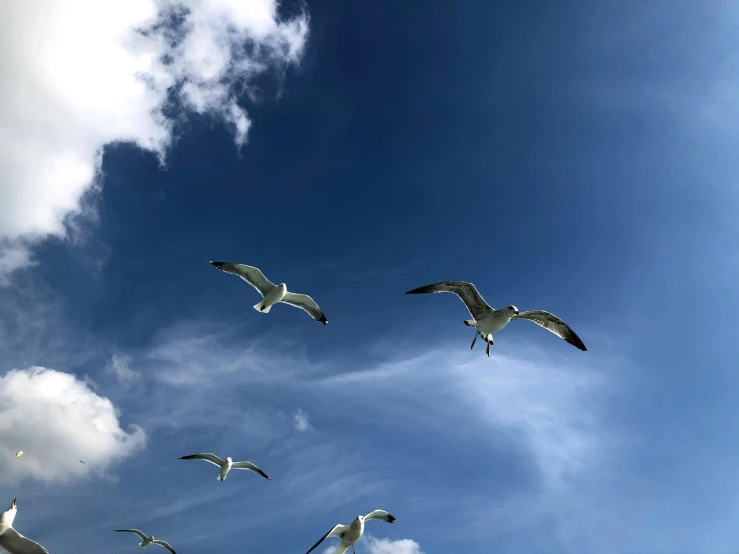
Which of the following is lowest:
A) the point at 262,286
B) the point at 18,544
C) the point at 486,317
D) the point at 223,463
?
the point at 18,544

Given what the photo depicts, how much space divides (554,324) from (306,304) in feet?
44.3

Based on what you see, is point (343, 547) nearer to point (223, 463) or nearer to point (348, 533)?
point (348, 533)

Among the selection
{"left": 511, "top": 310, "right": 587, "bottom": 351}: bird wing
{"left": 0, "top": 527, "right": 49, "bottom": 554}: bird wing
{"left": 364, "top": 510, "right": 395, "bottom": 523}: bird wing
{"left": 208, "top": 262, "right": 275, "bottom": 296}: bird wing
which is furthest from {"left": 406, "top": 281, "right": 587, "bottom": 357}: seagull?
{"left": 0, "top": 527, "right": 49, "bottom": 554}: bird wing

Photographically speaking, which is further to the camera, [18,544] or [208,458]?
[208,458]

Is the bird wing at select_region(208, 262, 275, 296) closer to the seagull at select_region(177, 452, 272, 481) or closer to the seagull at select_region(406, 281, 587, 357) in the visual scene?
the seagull at select_region(406, 281, 587, 357)

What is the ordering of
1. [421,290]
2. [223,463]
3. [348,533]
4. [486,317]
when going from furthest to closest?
[223,463], [348,533], [421,290], [486,317]

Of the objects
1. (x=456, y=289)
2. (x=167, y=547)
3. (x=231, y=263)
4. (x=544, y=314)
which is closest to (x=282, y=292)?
(x=231, y=263)

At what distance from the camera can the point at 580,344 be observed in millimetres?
25891

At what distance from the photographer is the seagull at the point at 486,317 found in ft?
84.9

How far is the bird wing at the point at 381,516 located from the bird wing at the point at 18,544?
52.6ft

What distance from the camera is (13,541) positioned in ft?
58.3

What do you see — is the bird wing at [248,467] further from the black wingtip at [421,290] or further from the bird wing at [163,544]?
the black wingtip at [421,290]

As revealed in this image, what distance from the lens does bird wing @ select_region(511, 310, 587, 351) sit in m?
26.0

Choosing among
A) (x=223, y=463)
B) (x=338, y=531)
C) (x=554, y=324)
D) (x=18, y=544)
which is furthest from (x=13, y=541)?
(x=554, y=324)
